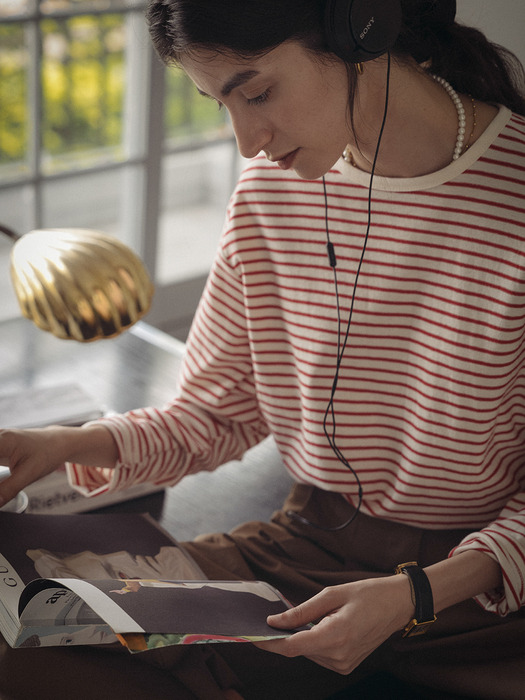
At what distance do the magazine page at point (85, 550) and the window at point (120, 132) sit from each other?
128 cm

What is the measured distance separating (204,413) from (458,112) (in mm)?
495

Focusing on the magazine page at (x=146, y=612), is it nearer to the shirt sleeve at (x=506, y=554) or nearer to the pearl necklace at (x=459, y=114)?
the shirt sleeve at (x=506, y=554)

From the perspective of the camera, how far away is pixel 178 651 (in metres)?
0.87

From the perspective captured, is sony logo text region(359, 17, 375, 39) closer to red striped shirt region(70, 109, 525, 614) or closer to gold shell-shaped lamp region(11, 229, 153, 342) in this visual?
red striped shirt region(70, 109, 525, 614)

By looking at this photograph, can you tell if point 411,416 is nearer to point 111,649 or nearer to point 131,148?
point 111,649

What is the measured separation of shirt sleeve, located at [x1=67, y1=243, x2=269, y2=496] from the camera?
1091 millimetres

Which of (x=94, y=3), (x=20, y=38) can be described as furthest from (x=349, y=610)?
(x=94, y=3)

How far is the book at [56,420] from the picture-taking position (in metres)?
1.13

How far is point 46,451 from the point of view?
1005 millimetres

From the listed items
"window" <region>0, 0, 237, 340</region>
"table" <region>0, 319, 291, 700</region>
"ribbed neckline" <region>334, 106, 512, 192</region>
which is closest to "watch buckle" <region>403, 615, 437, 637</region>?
"table" <region>0, 319, 291, 700</region>

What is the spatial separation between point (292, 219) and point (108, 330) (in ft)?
0.92

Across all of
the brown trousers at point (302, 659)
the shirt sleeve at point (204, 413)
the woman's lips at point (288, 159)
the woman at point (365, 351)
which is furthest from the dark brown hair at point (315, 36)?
the brown trousers at point (302, 659)

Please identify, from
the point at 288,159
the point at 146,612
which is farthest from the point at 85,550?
the point at 288,159

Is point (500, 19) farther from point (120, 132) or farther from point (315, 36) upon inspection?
point (120, 132)
